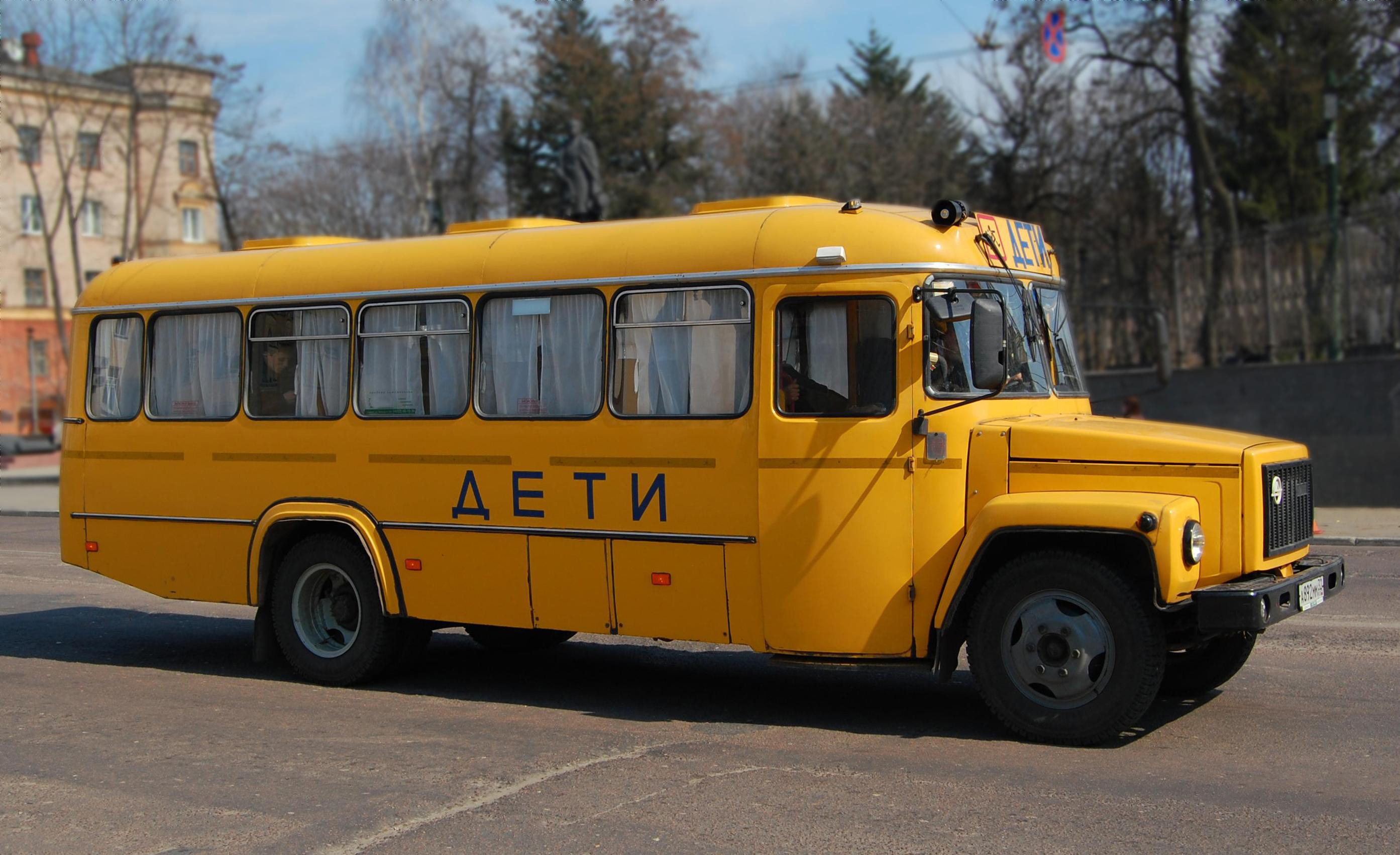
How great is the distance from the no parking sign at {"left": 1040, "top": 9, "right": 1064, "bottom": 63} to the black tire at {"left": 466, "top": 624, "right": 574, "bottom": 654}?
2155 centimetres

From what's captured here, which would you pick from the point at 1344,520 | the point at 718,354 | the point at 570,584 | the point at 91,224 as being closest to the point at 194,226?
the point at 91,224

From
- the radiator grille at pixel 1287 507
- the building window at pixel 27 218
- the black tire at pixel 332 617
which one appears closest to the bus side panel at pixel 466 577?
the black tire at pixel 332 617

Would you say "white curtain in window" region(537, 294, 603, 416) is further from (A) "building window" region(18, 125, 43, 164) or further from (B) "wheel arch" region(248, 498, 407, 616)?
(A) "building window" region(18, 125, 43, 164)

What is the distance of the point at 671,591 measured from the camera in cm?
805

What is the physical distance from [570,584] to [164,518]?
330 cm

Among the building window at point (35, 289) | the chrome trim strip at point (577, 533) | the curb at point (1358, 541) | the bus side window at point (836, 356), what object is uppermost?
the building window at point (35, 289)

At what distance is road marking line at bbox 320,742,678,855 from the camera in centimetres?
566

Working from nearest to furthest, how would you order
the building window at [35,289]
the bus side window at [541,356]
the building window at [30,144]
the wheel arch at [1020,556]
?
the wheel arch at [1020,556], the bus side window at [541,356], the building window at [30,144], the building window at [35,289]

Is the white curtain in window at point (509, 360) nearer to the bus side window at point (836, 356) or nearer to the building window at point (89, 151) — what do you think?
the bus side window at point (836, 356)

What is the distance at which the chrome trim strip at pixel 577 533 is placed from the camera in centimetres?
788

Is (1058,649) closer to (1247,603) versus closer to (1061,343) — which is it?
(1247,603)

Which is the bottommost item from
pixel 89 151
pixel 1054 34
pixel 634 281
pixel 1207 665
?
pixel 1207 665

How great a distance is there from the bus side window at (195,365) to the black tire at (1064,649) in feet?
17.7

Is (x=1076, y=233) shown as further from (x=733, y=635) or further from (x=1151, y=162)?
(x=733, y=635)
